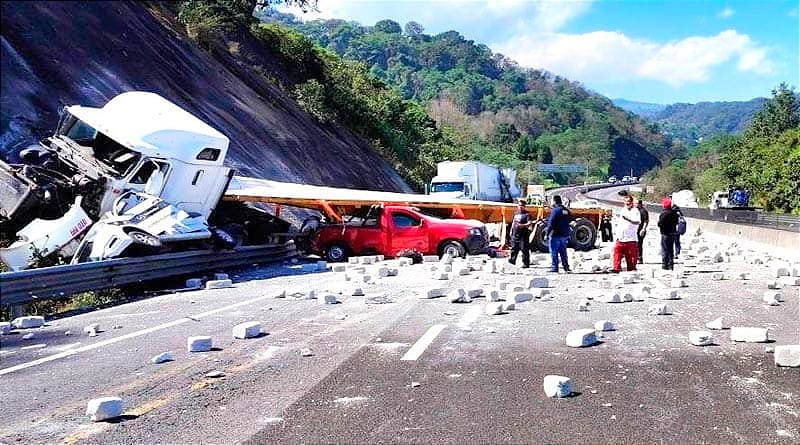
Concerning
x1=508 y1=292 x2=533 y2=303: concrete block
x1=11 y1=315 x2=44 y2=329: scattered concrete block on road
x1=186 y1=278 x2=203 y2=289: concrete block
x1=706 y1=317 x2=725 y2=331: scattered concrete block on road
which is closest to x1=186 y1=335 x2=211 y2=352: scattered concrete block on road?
x1=11 y1=315 x2=44 y2=329: scattered concrete block on road

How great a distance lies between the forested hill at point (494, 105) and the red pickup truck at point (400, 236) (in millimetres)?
65147

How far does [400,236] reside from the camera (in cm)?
2203

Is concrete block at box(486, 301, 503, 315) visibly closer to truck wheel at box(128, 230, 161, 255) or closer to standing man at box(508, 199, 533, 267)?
truck wheel at box(128, 230, 161, 255)

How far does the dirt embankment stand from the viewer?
2176 mm

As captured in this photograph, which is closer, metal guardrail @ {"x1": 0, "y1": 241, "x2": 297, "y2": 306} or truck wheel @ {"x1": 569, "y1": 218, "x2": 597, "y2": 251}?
metal guardrail @ {"x1": 0, "y1": 241, "x2": 297, "y2": 306}

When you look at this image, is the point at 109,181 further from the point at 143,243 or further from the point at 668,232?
the point at 668,232

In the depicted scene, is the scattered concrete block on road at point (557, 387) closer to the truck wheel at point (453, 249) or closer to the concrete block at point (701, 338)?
the concrete block at point (701, 338)

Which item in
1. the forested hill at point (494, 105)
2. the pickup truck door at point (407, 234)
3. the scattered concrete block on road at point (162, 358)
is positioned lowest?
the scattered concrete block on road at point (162, 358)

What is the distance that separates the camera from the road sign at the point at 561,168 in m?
111

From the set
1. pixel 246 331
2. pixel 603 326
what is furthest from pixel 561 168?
pixel 246 331

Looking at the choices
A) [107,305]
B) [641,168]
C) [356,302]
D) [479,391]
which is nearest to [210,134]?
[107,305]

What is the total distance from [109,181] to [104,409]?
9071 mm

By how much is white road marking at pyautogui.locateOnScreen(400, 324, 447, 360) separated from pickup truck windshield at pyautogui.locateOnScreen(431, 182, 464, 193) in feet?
89.5

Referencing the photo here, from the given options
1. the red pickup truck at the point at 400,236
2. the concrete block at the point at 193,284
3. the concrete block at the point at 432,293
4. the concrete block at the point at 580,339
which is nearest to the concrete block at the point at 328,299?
the concrete block at the point at 432,293
